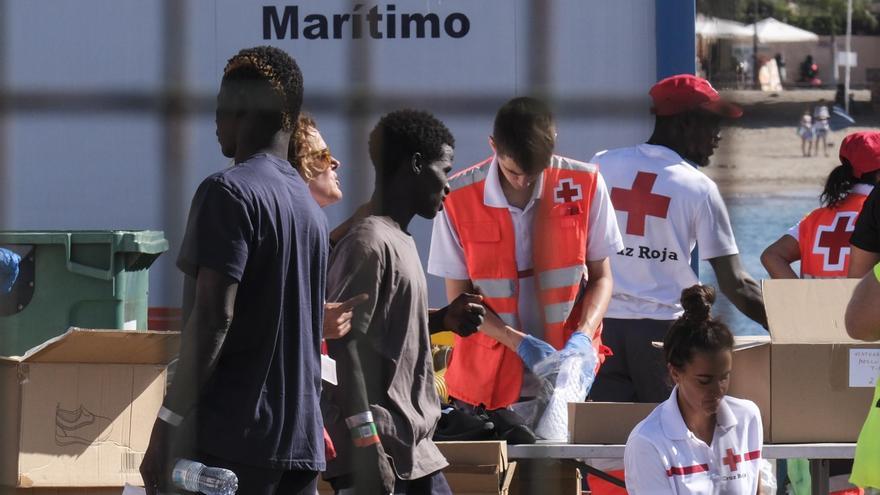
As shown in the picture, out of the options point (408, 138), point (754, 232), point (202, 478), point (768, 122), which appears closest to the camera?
point (768, 122)

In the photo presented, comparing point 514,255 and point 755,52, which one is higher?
point 755,52

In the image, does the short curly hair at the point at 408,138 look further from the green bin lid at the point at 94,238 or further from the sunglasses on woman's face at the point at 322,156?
the green bin lid at the point at 94,238

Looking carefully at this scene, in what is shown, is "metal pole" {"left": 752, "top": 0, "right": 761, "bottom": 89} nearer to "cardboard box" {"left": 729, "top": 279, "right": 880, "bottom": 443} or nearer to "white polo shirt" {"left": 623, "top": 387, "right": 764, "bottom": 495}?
"white polo shirt" {"left": 623, "top": 387, "right": 764, "bottom": 495}

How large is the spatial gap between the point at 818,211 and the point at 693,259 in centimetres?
49

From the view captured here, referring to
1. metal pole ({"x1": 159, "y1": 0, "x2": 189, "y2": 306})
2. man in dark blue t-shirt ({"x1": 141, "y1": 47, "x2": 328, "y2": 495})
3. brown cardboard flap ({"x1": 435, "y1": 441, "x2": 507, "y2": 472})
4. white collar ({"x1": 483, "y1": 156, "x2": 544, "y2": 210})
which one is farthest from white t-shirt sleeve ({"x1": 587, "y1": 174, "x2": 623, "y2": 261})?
metal pole ({"x1": 159, "y1": 0, "x2": 189, "y2": 306})

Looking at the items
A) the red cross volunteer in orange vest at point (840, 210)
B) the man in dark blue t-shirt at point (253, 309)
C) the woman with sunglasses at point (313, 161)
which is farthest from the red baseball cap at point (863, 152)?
the man in dark blue t-shirt at point (253, 309)

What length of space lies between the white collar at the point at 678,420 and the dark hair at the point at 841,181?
3.71ft

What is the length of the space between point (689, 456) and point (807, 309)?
2.03 feet

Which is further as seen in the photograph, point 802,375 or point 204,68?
point 204,68

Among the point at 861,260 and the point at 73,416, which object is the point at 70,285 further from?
the point at 861,260

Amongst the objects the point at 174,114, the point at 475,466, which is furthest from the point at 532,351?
the point at 174,114

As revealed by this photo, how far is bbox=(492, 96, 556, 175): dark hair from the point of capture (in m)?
3.24

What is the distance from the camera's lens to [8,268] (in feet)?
13.3

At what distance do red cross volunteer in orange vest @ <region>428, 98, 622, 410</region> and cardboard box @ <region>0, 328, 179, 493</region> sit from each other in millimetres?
769
